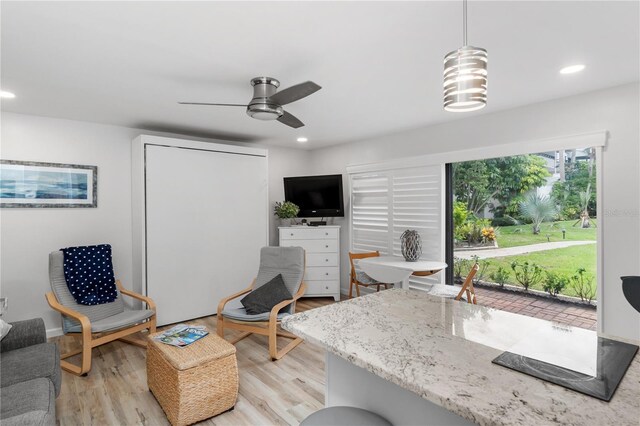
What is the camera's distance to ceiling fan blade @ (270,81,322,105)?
213 cm

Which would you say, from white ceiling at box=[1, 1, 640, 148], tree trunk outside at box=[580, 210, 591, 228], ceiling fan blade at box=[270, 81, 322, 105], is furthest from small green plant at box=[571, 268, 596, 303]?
ceiling fan blade at box=[270, 81, 322, 105]

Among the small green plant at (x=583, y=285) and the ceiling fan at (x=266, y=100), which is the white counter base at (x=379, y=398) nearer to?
the ceiling fan at (x=266, y=100)

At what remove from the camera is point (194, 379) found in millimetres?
2182

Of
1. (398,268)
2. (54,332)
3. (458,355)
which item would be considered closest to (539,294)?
(398,268)

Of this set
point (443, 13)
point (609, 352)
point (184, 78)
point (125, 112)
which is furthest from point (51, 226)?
point (609, 352)

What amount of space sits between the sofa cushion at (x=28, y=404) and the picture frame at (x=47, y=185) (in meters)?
2.28

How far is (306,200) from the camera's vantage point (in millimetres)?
5117

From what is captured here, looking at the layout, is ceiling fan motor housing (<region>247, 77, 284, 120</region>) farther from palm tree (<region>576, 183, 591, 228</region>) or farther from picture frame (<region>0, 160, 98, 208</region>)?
palm tree (<region>576, 183, 591, 228</region>)

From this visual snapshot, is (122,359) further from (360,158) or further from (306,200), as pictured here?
(360,158)

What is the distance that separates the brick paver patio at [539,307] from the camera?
366 centimetres

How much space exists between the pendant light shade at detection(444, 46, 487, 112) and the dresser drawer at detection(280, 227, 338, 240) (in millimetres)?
3869

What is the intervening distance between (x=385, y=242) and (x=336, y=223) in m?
0.97

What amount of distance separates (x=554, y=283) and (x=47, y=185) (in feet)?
18.7

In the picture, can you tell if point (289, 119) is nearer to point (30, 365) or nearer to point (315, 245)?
point (30, 365)
